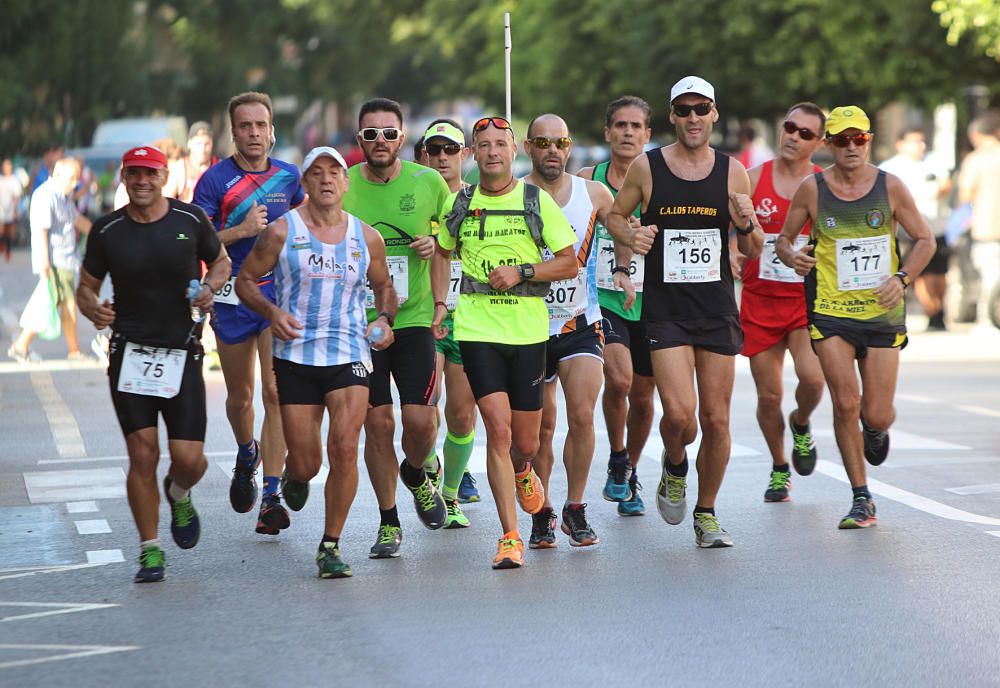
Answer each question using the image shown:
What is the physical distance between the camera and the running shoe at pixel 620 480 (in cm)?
1030

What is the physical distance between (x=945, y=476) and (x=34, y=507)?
5.08m

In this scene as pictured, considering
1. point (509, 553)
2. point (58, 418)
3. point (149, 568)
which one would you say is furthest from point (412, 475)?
point (58, 418)

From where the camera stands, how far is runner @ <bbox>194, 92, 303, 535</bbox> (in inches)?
391

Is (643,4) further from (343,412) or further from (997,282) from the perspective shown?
(343,412)

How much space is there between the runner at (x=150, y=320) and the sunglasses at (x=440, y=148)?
1923mm

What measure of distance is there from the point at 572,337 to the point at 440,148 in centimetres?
143

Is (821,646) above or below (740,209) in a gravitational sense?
below

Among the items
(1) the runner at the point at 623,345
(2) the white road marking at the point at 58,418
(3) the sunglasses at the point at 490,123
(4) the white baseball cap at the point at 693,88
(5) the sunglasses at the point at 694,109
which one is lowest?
(2) the white road marking at the point at 58,418

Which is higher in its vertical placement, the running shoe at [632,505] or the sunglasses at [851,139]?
the sunglasses at [851,139]

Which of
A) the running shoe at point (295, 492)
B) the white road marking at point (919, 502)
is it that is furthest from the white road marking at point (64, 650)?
the white road marking at point (919, 502)

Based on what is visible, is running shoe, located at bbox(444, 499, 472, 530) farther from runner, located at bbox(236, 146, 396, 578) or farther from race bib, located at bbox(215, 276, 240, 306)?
race bib, located at bbox(215, 276, 240, 306)

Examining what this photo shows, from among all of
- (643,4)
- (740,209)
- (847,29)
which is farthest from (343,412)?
(643,4)

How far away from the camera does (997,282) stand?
2034 centimetres

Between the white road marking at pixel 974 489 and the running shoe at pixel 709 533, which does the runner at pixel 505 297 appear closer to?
the running shoe at pixel 709 533
